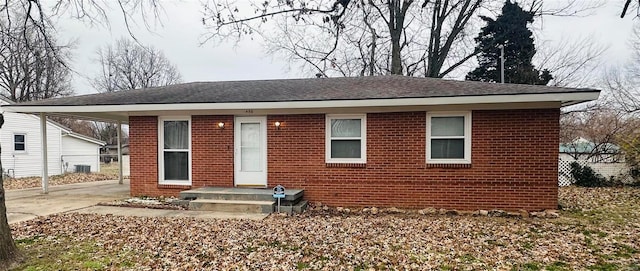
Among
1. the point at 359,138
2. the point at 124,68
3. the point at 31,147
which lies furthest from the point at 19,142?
the point at 124,68

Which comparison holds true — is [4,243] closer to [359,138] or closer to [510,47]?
[359,138]

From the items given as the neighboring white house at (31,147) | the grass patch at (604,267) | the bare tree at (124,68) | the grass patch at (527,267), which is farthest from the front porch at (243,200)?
the bare tree at (124,68)

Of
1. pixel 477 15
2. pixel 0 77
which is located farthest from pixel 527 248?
pixel 0 77

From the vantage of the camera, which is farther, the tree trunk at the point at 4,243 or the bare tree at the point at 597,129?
the bare tree at the point at 597,129

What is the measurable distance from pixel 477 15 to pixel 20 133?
2513 cm

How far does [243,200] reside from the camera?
7594mm

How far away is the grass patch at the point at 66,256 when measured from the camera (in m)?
4.14

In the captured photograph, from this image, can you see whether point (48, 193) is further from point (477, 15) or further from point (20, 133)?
point (477, 15)

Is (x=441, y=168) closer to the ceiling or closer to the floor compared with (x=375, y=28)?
closer to the floor

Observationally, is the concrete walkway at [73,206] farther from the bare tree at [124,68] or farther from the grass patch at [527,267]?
the bare tree at [124,68]

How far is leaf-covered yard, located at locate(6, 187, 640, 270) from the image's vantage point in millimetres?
4211

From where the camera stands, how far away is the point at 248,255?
450 centimetres

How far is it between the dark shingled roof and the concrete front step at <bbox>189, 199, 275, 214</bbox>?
224 cm

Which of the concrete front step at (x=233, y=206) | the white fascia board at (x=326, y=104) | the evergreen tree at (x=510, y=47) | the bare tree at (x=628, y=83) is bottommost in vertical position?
the concrete front step at (x=233, y=206)
